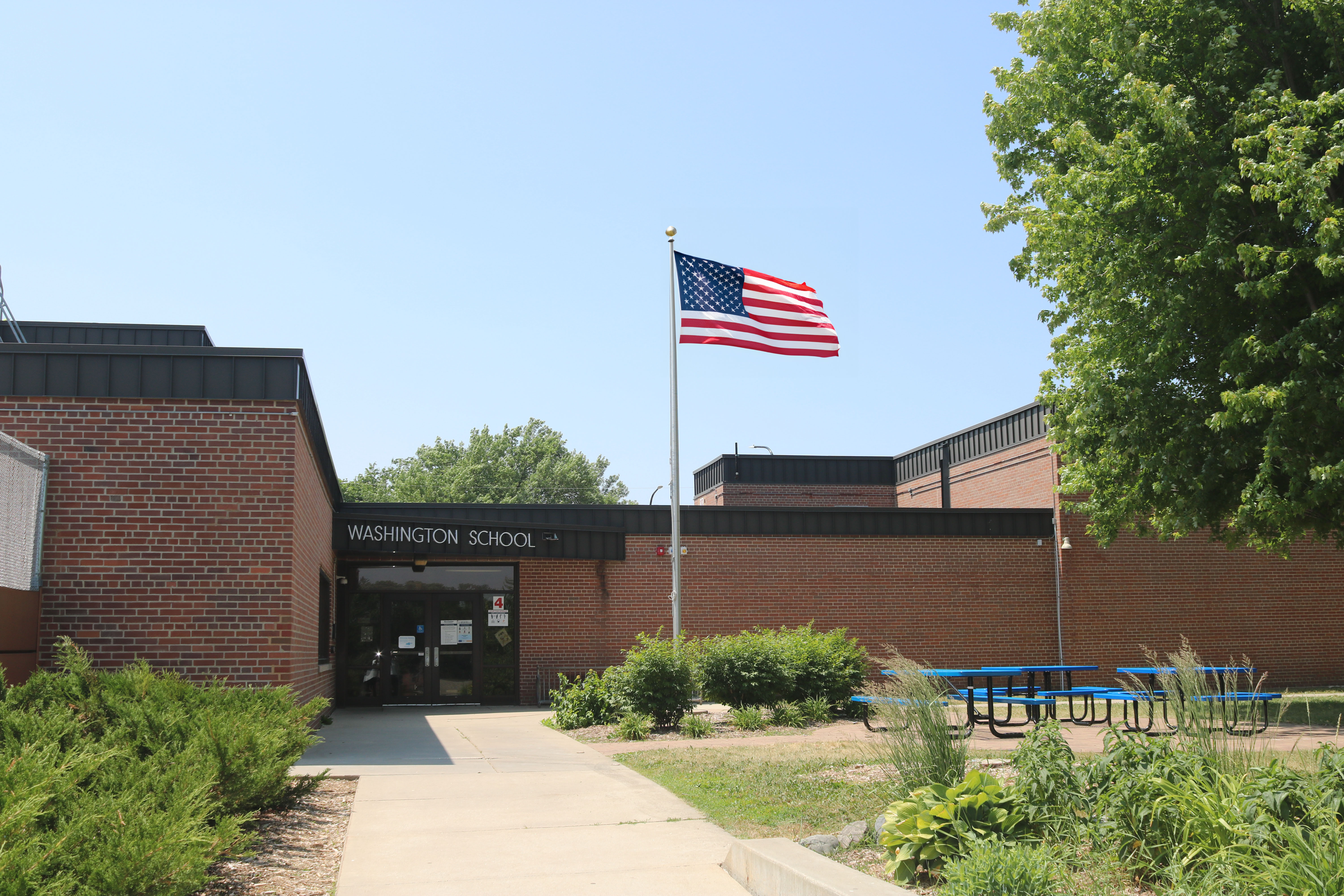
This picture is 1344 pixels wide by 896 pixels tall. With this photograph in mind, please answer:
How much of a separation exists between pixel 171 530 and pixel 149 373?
169 centimetres

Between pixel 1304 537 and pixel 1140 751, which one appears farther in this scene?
pixel 1304 537

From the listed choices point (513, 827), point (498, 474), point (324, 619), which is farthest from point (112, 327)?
point (498, 474)

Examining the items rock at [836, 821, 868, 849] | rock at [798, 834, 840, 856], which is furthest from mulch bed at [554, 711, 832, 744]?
rock at [798, 834, 840, 856]

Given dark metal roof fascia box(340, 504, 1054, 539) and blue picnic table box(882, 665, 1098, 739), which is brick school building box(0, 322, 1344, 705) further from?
blue picnic table box(882, 665, 1098, 739)

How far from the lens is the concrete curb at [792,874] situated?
493 cm

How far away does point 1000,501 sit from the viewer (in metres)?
27.9

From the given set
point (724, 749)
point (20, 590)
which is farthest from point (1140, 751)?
point (20, 590)

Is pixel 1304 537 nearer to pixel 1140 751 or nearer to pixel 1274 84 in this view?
pixel 1274 84

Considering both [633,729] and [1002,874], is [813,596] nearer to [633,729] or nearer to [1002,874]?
[633,729]

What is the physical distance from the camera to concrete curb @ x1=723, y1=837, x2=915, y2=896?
16.2 ft

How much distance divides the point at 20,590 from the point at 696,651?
9.68 m

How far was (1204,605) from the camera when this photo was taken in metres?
24.4

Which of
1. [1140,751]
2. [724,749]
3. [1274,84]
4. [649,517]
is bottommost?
[724,749]

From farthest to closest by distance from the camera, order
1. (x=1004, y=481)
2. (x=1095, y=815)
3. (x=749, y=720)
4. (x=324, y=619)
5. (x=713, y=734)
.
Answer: (x=1004, y=481) → (x=324, y=619) → (x=749, y=720) → (x=713, y=734) → (x=1095, y=815)
